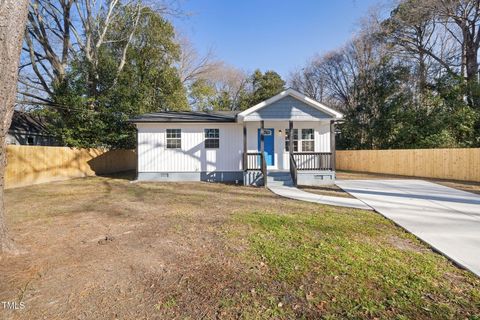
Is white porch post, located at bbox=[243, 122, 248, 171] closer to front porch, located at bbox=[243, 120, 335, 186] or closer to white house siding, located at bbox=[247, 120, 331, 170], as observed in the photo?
front porch, located at bbox=[243, 120, 335, 186]

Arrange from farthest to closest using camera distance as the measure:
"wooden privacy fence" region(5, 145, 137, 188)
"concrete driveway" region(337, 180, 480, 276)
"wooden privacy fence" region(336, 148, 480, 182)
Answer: "wooden privacy fence" region(336, 148, 480, 182)
"wooden privacy fence" region(5, 145, 137, 188)
"concrete driveway" region(337, 180, 480, 276)

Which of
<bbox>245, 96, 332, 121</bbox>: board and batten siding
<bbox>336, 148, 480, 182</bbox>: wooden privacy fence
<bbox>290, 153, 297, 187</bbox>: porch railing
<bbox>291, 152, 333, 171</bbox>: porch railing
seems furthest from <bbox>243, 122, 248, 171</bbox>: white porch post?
<bbox>336, 148, 480, 182</bbox>: wooden privacy fence

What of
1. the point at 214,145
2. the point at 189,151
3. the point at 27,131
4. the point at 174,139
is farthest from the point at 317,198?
the point at 27,131

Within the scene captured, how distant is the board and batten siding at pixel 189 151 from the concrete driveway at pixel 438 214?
5457 mm

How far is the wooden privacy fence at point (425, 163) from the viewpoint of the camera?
12188 millimetres

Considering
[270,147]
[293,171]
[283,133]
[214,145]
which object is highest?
[283,133]

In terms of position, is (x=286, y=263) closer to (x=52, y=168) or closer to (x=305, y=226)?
(x=305, y=226)

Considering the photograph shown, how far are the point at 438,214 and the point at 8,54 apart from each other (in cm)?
873

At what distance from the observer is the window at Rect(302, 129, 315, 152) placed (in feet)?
41.9

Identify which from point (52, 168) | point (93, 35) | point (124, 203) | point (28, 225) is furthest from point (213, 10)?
point (28, 225)

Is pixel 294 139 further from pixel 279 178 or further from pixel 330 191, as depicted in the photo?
A: pixel 330 191

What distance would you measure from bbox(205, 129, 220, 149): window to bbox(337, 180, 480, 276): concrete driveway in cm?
610

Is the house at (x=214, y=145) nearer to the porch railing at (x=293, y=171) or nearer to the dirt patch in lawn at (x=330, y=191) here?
the porch railing at (x=293, y=171)

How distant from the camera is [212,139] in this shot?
12.6m
